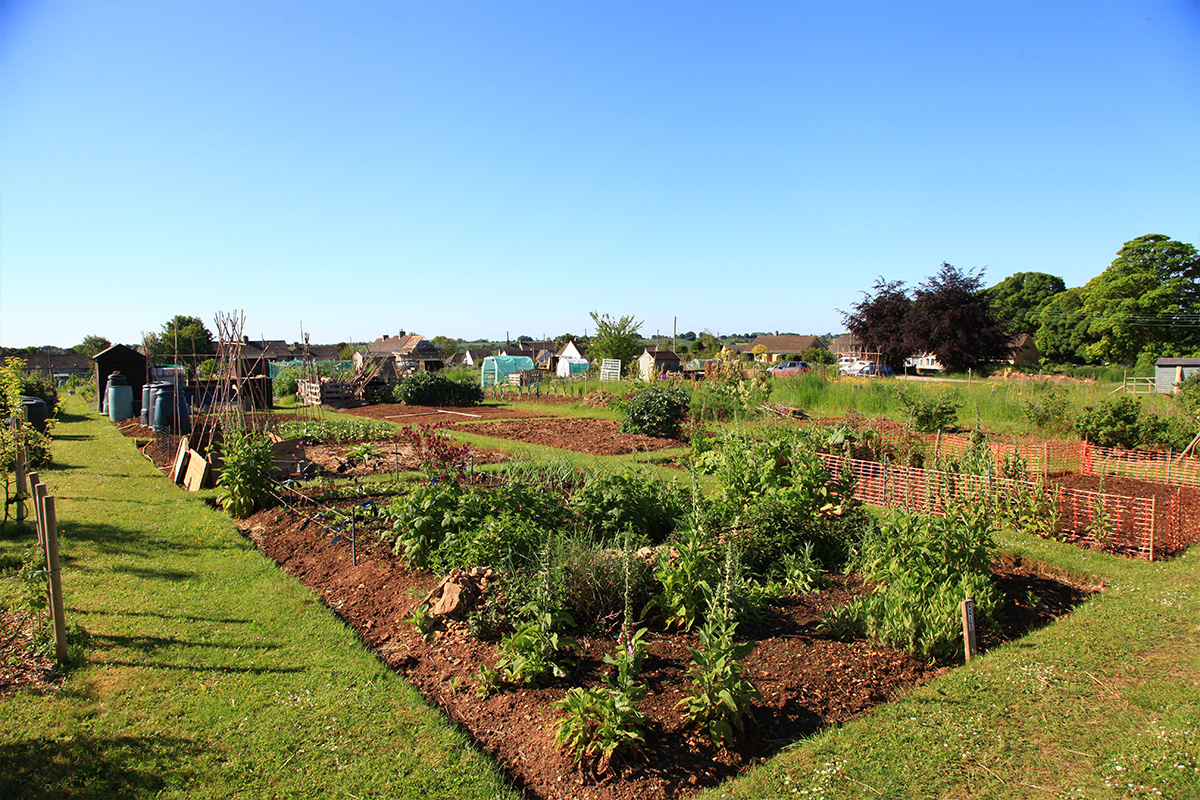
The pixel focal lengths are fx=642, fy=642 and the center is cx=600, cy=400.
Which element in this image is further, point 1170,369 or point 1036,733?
point 1170,369

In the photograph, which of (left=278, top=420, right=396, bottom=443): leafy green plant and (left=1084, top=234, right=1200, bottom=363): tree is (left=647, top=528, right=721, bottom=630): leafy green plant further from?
(left=1084, top=234, right=1200, bottom=363): tree

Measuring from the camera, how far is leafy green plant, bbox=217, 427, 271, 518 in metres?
7.54

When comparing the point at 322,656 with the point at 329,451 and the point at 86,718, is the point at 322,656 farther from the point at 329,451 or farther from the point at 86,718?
the point at 329,451

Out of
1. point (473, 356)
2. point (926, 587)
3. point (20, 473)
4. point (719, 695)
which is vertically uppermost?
point (473, 356)

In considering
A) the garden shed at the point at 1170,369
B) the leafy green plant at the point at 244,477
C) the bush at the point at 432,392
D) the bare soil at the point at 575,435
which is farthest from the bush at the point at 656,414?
the garden shed at the point at 1170,369

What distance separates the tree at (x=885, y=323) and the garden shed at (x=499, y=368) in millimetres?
19656

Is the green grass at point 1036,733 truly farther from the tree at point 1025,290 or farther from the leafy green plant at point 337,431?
the tree at point 1025,290

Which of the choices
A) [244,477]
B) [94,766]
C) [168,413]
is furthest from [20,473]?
[168,413]

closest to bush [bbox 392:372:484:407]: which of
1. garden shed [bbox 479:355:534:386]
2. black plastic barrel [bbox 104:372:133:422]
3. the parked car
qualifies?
black plastic barrel [bbox 104:372:133:422]

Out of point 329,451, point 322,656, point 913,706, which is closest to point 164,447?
point 329,451

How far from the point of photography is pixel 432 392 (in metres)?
23.6

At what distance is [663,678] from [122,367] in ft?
73.0

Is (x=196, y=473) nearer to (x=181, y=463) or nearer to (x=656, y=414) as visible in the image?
(x=181, y=463)

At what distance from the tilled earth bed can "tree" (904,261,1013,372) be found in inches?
1206
